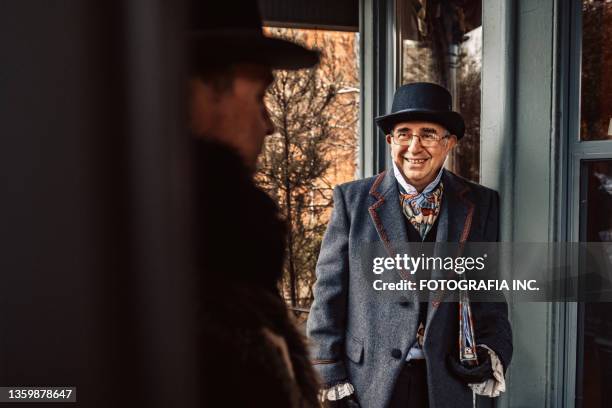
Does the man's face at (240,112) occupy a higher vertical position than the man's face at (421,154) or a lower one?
lower

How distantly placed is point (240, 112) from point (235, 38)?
109 mm

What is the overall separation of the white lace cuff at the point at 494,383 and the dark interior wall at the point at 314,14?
8.64ft

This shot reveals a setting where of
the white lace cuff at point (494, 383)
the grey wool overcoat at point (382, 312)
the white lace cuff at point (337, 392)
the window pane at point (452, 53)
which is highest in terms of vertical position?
the window pane at point (452, 53)

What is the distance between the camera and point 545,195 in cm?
191

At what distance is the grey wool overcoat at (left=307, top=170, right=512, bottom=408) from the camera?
6.28 ft

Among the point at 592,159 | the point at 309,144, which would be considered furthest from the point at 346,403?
the point at 309,144

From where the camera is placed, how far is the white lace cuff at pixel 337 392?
6.54 feet

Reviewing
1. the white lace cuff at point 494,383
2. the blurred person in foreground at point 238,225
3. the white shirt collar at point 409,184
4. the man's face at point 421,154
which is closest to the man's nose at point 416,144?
the man's face at point 421,154

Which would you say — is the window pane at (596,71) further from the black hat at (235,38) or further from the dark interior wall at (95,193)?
the dark interior wall at (95,193)

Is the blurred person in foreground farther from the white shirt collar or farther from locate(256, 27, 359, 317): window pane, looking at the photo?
locate(256, 27, 359, 317): window pane

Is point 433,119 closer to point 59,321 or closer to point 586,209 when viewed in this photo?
point 586,209

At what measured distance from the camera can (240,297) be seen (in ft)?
2.02

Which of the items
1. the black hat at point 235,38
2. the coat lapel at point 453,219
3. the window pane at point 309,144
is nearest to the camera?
the black hat at point 235,38

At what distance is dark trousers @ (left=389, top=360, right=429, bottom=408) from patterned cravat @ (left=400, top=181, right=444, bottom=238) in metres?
0.52
